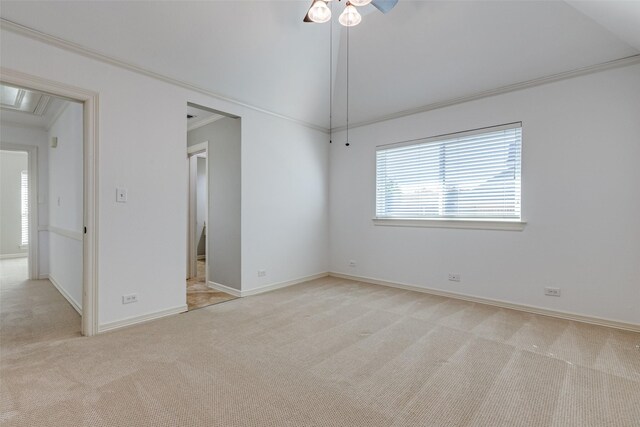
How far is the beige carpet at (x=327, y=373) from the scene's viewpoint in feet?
5.48

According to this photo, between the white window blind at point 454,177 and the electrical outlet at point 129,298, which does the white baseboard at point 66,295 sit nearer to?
the electrical outlet at point 129,298

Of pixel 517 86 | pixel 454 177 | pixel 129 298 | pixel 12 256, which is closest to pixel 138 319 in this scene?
pixel 129 298

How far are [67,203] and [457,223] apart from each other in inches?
207

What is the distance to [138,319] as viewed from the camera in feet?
9.89

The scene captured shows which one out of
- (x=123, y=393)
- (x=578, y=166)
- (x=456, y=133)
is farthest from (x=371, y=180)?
(x=123, y=393)

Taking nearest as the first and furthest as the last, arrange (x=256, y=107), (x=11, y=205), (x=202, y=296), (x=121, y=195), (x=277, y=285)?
(x=121, y=195)
(x=202, y=296)
(x=256, y=107)
(x=277, y=285)
(x=11, y=205)

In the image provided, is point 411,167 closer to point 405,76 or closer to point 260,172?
point 405,76

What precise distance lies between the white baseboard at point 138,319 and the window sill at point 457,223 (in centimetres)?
305

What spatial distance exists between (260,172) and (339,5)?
2264mm

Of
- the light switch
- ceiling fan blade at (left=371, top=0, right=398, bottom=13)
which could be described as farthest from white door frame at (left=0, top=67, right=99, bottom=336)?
ceiling fan blade at (left=371, top=0, right=398, bottom=13)

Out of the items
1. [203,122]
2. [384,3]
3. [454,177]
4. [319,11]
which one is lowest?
[454,177]

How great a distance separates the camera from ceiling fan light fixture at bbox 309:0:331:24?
2516 millimetres

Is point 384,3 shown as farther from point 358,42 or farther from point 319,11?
point 358,42

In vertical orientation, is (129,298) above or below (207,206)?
below
